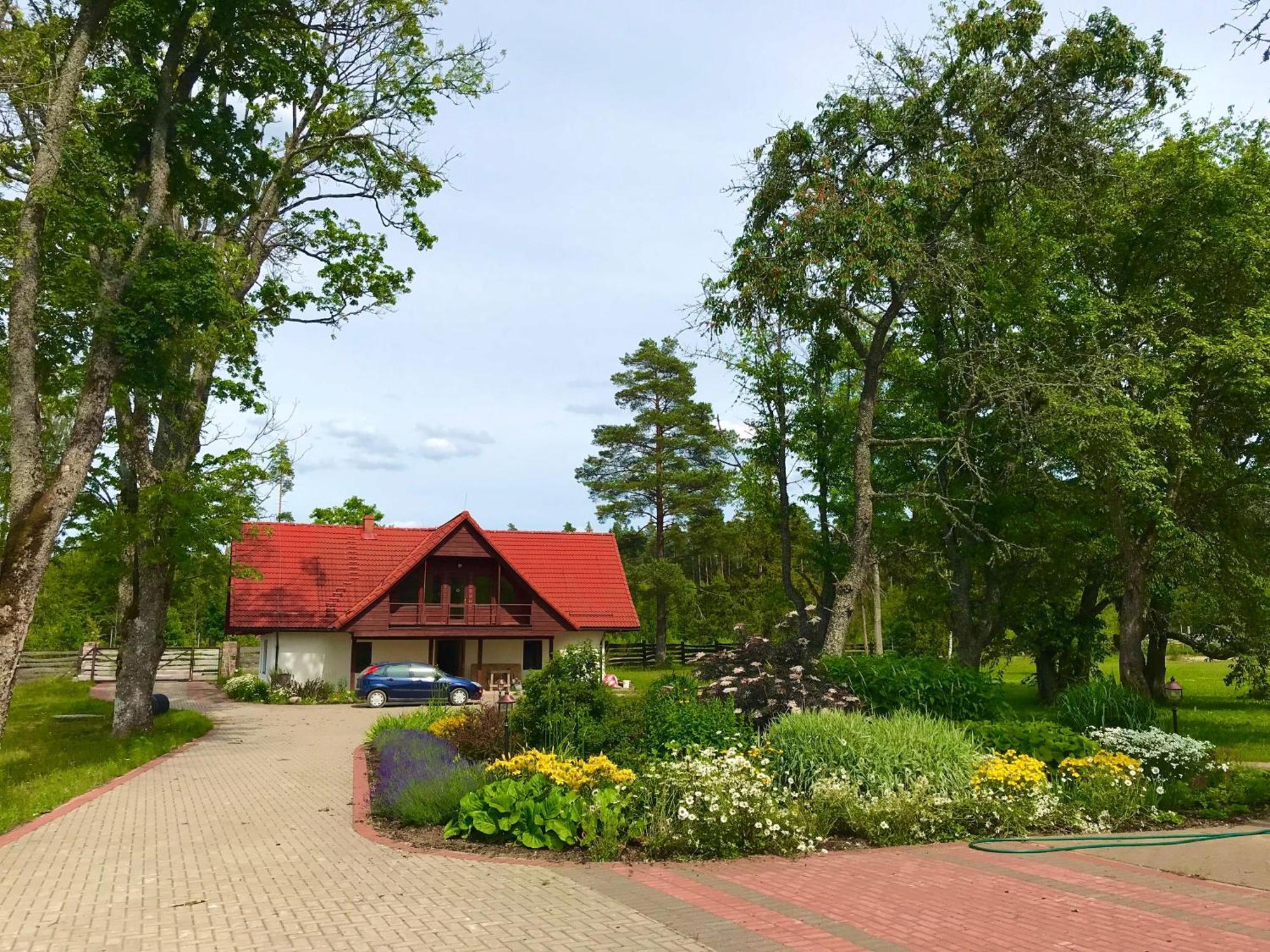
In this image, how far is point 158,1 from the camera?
48.4 ft

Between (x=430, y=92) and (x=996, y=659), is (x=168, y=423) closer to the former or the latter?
(x=430, y=92)

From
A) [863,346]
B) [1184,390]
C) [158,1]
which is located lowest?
[1184,390]

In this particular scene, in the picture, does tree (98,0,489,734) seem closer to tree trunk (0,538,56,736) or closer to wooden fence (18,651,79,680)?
tree trunk (0,538,56,736)

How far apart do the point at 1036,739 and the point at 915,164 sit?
1264 centimetres

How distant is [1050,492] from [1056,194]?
675 cm

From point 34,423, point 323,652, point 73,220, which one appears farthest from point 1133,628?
point 323,652

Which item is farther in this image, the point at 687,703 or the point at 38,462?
the point at 38,462

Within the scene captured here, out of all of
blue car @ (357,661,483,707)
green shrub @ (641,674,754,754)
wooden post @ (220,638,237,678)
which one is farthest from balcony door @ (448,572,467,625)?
green shrub @ (641,674,754,754)

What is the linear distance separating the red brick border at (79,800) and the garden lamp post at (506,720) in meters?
5.22

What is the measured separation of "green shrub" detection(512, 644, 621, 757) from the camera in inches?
437

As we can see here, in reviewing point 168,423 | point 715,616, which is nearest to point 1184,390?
point 168,423

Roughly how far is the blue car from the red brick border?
37.6 feet

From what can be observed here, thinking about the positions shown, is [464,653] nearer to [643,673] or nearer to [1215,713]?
[643,673]

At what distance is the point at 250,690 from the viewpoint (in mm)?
31344
